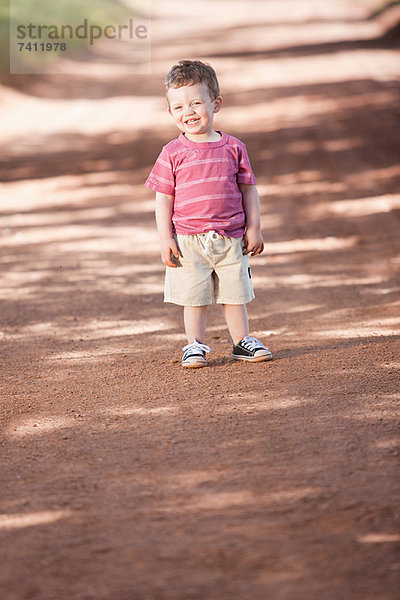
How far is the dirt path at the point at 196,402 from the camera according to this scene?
250 centimetres

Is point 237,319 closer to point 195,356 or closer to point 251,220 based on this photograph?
point 195,356

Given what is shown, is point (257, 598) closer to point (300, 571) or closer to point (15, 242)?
point (300, 571)

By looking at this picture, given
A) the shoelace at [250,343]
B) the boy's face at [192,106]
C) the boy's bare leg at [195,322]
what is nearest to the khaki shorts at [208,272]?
the boy's bare leg at [195,322]

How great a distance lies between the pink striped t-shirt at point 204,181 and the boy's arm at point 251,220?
0.16ft

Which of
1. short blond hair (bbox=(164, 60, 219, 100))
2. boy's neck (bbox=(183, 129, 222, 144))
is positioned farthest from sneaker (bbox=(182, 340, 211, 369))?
short blond hair (bbox=(164, 60, 219, 100))

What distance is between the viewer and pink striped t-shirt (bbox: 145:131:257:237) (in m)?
4.17

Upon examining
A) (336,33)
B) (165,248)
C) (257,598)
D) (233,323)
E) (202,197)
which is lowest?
(257,598)

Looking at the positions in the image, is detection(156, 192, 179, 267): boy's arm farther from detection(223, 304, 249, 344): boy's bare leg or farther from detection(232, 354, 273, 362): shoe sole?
detection(232, 354, 273, 362): shoe sole

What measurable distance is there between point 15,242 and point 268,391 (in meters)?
4.63

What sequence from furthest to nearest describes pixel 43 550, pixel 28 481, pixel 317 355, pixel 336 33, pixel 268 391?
pixel 336 33, pixel 317 355, pixel 268 391, pixel 28 481, pixel 43 550

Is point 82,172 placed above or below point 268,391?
above

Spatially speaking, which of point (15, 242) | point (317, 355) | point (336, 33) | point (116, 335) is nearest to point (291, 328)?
point (317, 355)

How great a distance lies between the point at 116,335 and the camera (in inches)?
204

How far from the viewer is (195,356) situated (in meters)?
4.34
